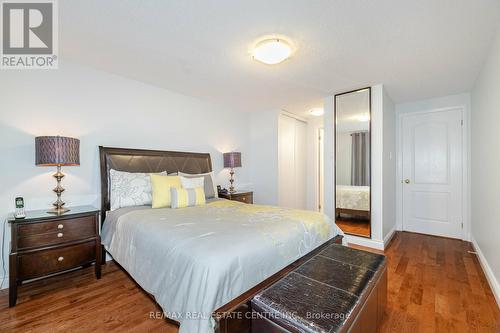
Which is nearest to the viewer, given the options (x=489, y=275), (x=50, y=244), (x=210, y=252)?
(x=210, y=252)

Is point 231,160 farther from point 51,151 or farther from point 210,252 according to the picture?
point 210,252

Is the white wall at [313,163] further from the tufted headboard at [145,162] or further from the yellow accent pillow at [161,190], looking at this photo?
the yellow accent pillow at [161,190]

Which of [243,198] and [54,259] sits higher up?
[243,198]

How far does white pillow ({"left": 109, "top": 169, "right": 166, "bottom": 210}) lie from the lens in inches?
99.6

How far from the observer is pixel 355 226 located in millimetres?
3449

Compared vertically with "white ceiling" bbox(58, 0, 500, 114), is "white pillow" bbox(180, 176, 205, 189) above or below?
below

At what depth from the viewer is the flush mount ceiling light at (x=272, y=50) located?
2.07 metres

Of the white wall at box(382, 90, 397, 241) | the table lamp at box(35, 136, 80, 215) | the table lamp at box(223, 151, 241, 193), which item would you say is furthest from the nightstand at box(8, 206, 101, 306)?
the white wall at box(382, 90, 397, 241)

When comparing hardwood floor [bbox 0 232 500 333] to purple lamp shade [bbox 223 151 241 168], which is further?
purple lamp shade [bbox 223 151 241 168]

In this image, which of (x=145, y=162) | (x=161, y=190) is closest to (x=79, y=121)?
(x=145, y=162)

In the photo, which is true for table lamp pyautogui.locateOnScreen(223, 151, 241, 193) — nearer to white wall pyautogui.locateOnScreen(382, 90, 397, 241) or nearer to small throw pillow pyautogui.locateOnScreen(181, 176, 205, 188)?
small throw pillow pyautogui.locateOnScreen(181, 176, 205, 188)

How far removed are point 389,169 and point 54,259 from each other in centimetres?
454

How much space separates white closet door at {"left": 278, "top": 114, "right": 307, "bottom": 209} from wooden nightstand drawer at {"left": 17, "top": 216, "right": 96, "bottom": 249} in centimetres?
316

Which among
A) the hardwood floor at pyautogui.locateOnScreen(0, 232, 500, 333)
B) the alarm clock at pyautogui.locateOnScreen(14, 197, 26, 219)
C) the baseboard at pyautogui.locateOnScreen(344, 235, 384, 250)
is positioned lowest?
the hardwood floor at pyautogui.locateOnScreen(0, 232, 500, 333)
